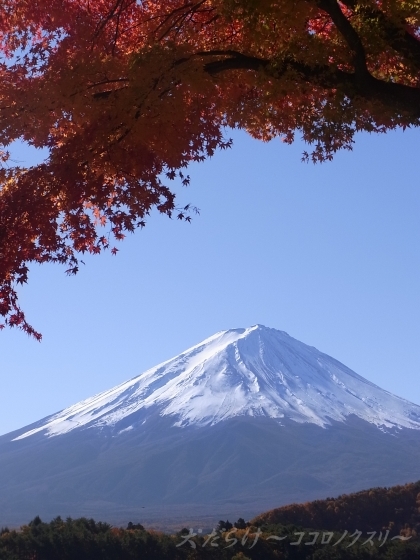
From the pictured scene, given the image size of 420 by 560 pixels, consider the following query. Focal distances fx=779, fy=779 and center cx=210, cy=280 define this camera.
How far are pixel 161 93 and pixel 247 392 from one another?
144 meters

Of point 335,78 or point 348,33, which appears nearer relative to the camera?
point 348,33

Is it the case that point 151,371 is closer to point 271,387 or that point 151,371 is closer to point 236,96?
point 271,387

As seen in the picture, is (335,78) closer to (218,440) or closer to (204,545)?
(204,545)

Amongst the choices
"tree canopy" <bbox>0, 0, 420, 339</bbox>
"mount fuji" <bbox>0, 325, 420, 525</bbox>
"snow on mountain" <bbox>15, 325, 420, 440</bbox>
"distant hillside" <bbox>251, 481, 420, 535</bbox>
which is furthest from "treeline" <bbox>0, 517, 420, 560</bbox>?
"snow on mountain" <bbox>15, 325, 420, 440</bbox>

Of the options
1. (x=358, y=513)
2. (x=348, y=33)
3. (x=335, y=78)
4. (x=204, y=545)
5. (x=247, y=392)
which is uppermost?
(x=348, y=33)

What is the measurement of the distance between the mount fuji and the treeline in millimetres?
77873

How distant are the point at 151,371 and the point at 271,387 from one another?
92.5 ft

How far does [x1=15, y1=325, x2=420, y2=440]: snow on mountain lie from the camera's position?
141375 mm

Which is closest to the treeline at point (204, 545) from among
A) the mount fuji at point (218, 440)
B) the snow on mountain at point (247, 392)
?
the mount fuji at point (218, 440)

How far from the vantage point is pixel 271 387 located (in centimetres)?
14925

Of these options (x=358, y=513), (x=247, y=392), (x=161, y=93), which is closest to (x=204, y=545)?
(x=358, y=513)

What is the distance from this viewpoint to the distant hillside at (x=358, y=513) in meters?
14.0

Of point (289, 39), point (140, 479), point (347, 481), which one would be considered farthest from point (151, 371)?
point (289, 39)

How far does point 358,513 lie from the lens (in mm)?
14250
